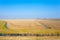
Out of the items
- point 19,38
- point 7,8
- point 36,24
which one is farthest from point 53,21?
point 7,8

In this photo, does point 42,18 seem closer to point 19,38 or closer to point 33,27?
point 33,27

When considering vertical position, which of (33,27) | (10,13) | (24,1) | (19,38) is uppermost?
(24,1)

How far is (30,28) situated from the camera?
3.15 metres

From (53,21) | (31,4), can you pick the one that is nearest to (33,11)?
(31,4)

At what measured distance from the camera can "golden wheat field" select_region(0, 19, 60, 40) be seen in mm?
3141

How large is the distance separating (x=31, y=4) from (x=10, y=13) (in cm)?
44

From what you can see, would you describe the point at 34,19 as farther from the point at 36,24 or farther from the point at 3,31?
the point at 3,31

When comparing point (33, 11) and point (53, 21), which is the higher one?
point (33, 11)

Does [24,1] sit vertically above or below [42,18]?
above

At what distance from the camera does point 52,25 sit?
315 centimetres

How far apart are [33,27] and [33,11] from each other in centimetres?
31

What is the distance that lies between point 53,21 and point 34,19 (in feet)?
1.21

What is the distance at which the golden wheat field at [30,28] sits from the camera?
3.14 meters

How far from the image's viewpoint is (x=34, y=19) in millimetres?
3154
